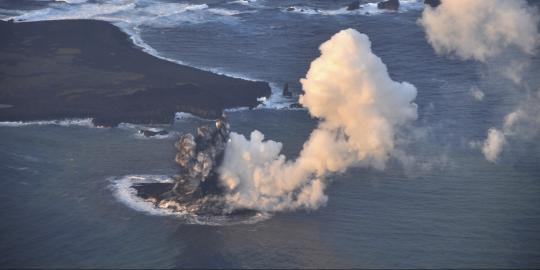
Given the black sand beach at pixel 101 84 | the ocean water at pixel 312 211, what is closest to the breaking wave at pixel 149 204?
the ocean water at pixel 312 211

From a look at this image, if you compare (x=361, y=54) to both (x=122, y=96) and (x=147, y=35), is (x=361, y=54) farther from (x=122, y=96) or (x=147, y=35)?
(x=147, y=35)

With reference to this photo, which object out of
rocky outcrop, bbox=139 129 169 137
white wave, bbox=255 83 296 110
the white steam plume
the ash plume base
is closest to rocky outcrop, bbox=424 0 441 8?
the white steam plume

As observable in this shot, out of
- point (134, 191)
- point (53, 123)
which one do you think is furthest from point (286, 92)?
point (134, 191)

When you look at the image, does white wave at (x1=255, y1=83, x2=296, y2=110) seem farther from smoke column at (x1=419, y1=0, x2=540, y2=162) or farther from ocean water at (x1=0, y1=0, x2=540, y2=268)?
smoke column at (x1=419, y1=0, x2=540, y2=162)

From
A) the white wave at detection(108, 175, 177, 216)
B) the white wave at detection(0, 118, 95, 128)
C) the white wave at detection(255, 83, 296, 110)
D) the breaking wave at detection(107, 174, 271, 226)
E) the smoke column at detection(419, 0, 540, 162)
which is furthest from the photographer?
the white wave at detection(255, 83, 296, 110)

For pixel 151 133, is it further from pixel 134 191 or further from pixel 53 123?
pixel 134 191

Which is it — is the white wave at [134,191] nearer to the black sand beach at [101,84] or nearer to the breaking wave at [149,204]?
the breaking wave at [149,204]
